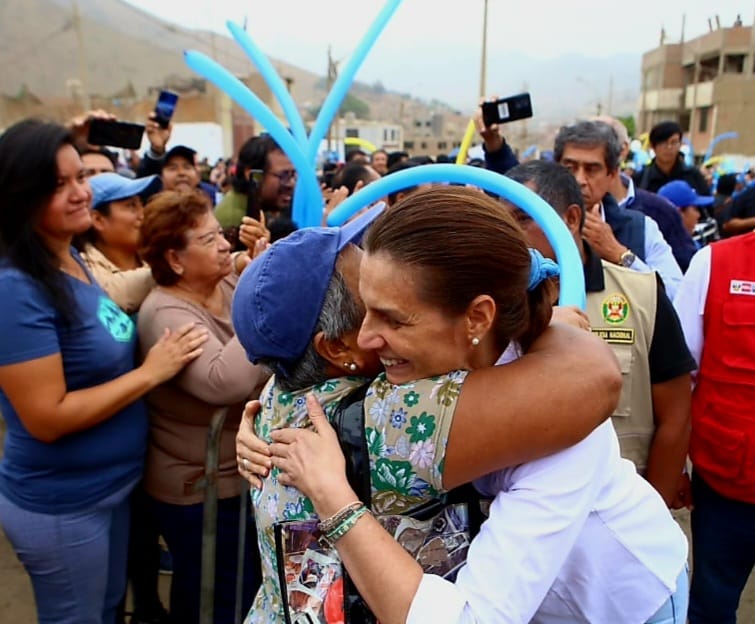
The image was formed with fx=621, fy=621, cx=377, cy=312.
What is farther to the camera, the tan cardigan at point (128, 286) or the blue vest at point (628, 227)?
the blue vest at point (628, 227)

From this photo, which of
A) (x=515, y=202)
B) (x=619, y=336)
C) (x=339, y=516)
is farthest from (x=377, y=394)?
(x=619, y=336)

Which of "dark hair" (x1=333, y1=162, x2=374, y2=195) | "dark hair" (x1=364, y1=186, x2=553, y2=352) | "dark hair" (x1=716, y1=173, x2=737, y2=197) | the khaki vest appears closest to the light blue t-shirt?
"dark hair" (x1=364, y1=186, x2=553, y2=352)

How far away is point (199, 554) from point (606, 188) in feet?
8.36

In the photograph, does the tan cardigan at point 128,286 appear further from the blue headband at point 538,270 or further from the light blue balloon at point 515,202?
the blue headband at point 538,270

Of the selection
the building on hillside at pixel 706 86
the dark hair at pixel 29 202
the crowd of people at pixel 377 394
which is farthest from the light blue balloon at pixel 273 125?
the building on hillside at pixel 706 86

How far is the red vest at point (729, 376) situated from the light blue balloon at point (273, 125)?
1.61m

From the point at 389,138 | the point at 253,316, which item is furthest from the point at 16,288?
the point at 389,138

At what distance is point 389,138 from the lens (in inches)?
2916

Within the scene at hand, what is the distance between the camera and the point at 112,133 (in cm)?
385

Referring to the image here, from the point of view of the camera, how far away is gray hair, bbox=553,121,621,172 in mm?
3078

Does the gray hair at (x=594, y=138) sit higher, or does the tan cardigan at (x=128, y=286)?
the gray hair at (x=594, y=138)

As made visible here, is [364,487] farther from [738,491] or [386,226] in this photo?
[738,491]

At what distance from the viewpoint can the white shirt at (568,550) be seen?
985 millimetres

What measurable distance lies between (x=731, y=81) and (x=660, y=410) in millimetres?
45759
